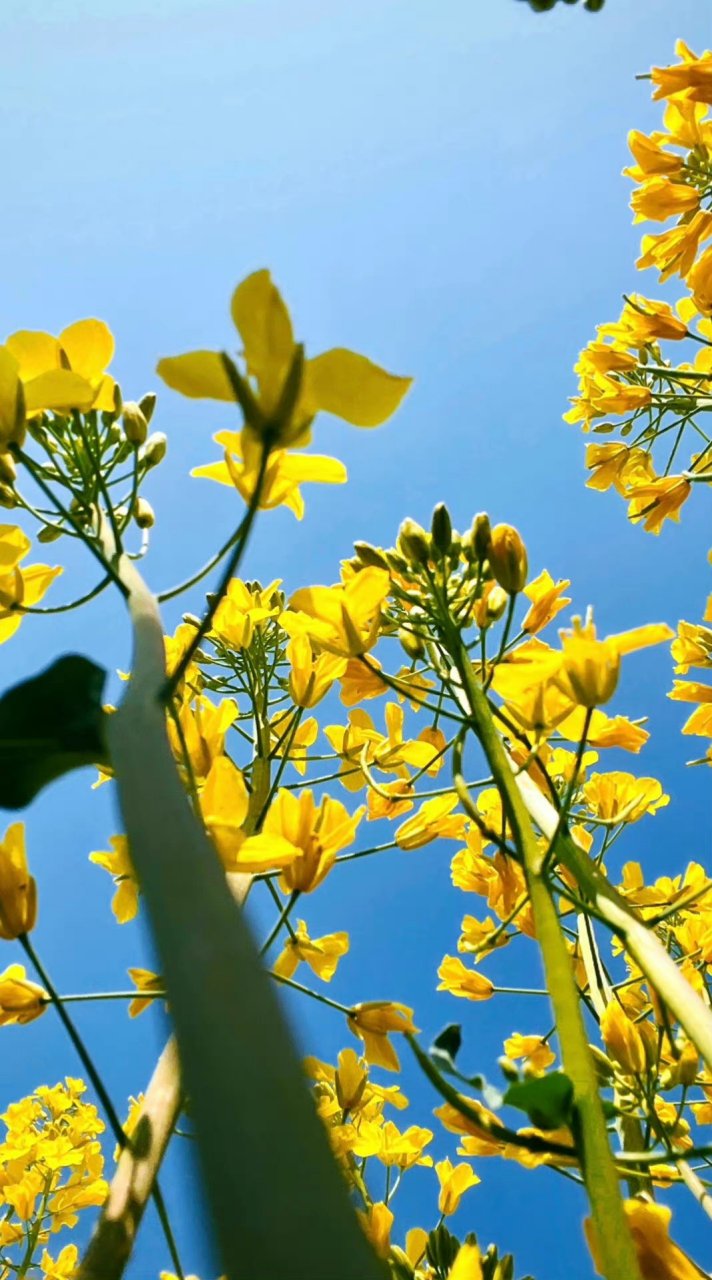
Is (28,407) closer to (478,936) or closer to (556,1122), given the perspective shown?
(556,1122)

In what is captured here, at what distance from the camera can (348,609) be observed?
1608 mm

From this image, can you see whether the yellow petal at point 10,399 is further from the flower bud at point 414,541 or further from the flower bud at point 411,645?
the flower bud at point 411,645

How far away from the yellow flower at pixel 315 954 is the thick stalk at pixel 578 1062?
2.22ft

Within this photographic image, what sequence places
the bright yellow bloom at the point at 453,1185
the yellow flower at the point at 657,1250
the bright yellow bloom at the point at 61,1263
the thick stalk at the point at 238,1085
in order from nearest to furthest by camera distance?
the thick stalk at the point at 238,1085 → the yellow flower at the point at 657,1250 → the bright yellow bloom at the point at 453,1185 → the bright yellow bloom at the point at 61,1263

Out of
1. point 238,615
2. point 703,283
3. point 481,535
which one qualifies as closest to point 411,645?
point 481,535

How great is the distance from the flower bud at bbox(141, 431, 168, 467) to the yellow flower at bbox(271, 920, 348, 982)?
1.11 m

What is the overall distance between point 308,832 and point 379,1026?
465 mm

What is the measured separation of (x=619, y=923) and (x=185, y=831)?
0.90 metres

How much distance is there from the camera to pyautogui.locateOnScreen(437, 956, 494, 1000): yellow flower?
223cm

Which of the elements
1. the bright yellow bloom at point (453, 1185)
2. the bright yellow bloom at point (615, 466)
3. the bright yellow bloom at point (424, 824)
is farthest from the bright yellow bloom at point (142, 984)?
the bright yellow bloom at point (615, 466)

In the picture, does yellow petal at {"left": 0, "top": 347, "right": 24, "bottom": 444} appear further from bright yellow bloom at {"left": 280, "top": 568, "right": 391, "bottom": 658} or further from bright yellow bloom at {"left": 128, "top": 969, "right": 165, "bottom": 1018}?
bright yellow bloom at {"left": 128, "top": 969, "right": 165, "bottom": 1018}

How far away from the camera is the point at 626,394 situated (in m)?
3.96

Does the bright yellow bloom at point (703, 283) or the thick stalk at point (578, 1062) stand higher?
the bright yellow bloom at point (703, 283)

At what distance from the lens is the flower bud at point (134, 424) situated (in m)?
1.87
